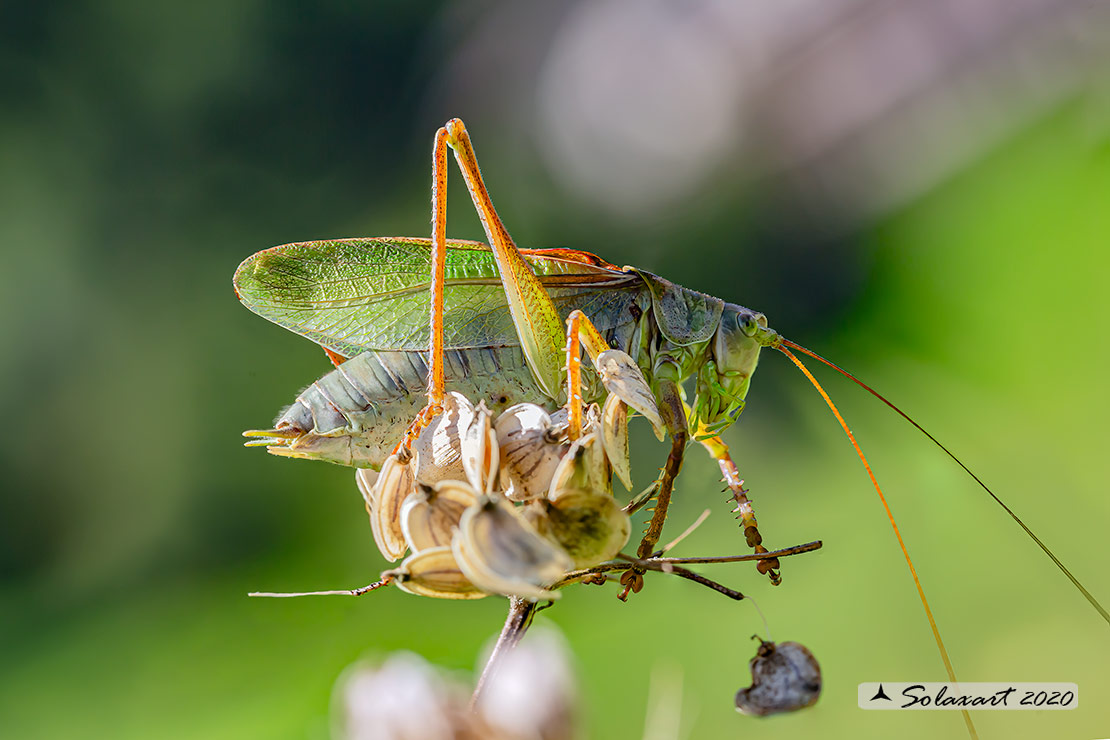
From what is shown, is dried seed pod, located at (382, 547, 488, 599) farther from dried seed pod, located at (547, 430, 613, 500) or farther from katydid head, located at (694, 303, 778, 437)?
katydid head, located at (694, 303, 778, 437)

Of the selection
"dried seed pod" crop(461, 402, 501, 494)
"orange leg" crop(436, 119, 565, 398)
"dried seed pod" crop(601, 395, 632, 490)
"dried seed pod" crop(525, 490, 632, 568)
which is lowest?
"dried seed pod" crop(525, 490, 632, 568)

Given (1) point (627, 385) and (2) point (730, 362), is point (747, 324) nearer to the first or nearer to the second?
Result: (2) point (730, 362)

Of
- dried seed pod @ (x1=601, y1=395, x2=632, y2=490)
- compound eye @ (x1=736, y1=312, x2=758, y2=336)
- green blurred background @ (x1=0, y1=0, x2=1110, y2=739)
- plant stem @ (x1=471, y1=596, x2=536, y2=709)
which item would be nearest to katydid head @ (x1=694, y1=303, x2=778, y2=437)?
compound eye @ (x1=736, y1=312, x2=758, y2=336)

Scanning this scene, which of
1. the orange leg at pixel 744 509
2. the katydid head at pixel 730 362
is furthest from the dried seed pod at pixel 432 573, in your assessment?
the katydid head at pixel 730 362

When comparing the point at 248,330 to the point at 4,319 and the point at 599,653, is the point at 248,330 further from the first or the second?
the point at 599,653

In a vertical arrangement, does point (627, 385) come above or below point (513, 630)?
above

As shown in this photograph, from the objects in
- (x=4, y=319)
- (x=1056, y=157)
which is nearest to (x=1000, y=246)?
(x=1056, y=157)

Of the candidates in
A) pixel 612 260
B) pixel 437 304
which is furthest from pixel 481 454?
pixel 612 260
